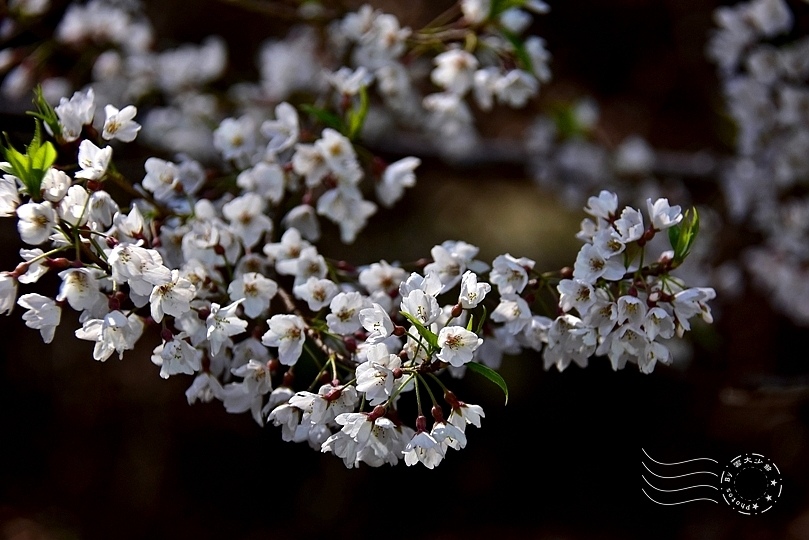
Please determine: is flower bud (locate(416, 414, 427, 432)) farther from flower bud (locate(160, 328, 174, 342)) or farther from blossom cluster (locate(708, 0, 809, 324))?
blossom cluster (locate(708, 0, 809, 324))

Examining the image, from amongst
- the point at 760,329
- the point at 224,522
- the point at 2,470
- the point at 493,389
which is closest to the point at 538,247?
the point at 493,389

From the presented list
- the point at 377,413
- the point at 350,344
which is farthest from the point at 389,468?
the point at 377,413

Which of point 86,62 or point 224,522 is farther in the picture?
point 224,522

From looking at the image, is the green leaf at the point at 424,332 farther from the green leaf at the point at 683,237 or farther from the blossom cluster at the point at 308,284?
the green leaf at the point at 683,237

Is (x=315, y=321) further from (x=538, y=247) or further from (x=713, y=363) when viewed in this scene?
(x=713, y=363)

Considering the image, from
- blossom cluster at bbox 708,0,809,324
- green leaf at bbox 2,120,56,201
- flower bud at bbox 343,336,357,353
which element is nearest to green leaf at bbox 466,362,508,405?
flower bud at bbox 343,336,357,353

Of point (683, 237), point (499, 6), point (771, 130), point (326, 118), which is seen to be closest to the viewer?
point (683, 237)

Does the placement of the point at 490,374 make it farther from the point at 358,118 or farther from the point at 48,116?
the point at 48,116
